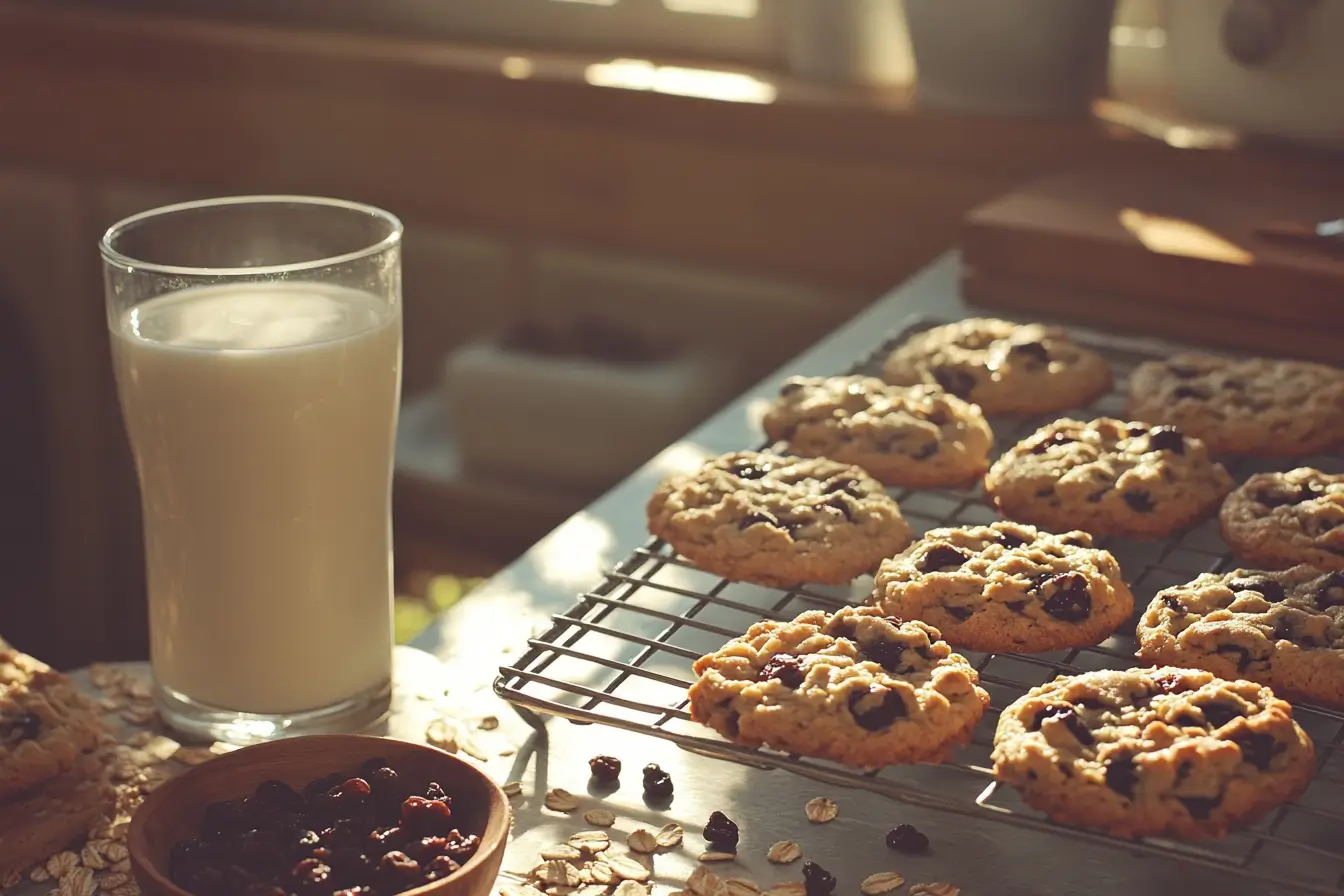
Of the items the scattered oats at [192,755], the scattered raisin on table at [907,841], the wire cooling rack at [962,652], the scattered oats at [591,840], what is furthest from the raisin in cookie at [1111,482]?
the scattered oats at [192,755]

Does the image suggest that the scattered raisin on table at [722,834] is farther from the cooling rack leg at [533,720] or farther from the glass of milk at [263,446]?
the glass of milk at [263,446]

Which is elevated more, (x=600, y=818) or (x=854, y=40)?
(x=854, y=40)

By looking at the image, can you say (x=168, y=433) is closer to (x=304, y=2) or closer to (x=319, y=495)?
(x=319, y=495)

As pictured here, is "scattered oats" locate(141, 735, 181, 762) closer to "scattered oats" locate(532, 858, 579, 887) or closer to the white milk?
the white milk

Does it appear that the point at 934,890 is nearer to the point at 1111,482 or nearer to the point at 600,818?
the point at 600,818

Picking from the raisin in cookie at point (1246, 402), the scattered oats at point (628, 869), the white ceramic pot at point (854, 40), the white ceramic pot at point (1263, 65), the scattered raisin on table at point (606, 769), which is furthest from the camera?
the white ceramic pot at point (854, 40)

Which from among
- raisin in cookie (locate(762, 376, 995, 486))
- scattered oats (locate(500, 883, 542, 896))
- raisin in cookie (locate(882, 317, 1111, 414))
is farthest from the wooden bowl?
raisin in cookie (locate(882, 317, 1111, 414))

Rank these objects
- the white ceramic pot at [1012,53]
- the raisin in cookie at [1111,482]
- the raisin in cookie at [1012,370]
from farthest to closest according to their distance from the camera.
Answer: the white ceramic pot at [1012,53]
the raisin in cookie at [1012,370]
the raisin in cookie at [1111,482]

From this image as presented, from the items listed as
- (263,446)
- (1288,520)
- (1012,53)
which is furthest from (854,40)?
(263,446)
